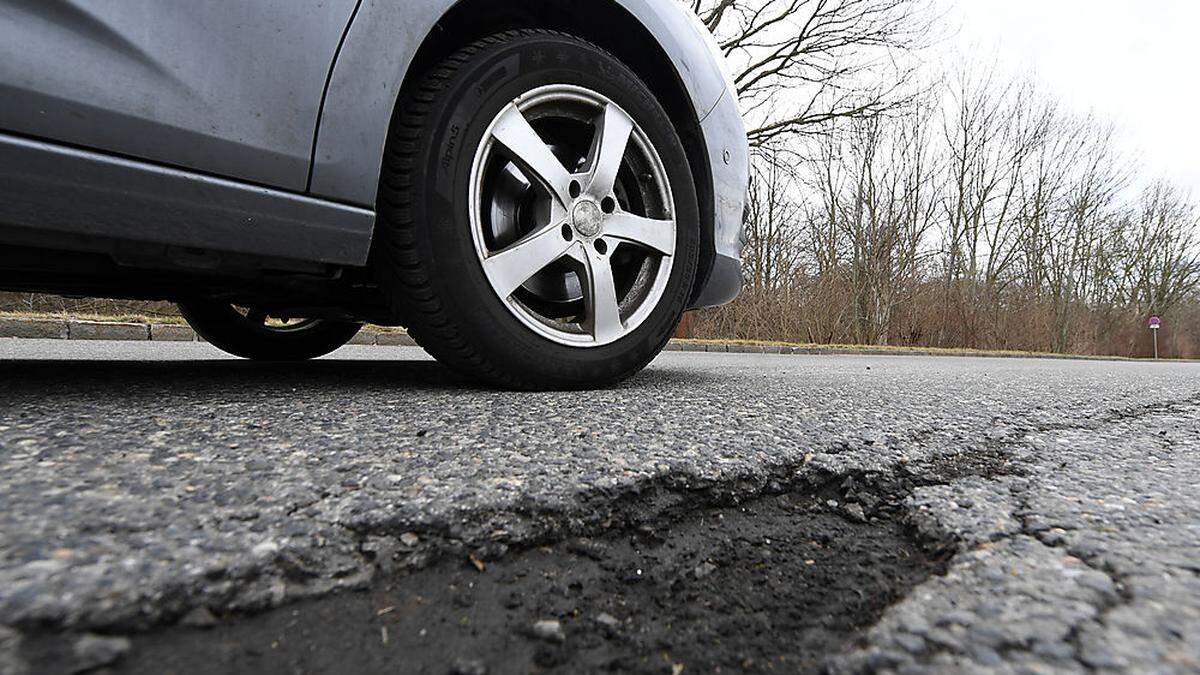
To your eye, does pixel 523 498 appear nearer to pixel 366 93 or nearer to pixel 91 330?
pixel 366 93

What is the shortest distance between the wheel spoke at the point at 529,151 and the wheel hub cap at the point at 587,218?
49 millimetres

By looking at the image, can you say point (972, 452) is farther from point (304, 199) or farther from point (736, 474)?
point (304, 199)

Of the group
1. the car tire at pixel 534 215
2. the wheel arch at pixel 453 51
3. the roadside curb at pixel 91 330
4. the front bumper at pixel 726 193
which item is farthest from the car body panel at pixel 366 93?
the roadside curb at pixel 91 330

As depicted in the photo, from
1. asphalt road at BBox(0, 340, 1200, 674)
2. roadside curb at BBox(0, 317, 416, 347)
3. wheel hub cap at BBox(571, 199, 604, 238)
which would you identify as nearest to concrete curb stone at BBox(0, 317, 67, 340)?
roadside curb at BBox(0, 317, 416, 347)

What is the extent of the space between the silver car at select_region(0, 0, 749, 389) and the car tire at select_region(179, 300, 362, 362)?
0.61 meters

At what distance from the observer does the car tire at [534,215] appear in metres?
1.61

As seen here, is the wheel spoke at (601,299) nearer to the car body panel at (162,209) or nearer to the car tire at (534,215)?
the car tire at (534,215)

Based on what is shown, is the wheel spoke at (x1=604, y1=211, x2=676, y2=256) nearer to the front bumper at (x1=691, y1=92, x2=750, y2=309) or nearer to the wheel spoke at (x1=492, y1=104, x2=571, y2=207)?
the wheel spoke at (x1=492, y1=104, x2=571, y2=207)

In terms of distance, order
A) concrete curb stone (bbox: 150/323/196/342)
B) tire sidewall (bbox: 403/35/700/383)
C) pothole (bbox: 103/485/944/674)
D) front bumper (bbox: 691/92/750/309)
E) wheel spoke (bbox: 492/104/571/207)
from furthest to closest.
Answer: concrete curb stone (bbox: 150/323/196/342), front bumper (bbox: 691/92/750/309), wheel spoke (bbox: 492/104/571/207), tire sidewall (bbox: 403/35/700/383), pothole (bbox: 103/485/944/674)

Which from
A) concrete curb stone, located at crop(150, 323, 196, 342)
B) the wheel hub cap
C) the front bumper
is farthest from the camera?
concrete curb stone, located at crop(150, 323, 196, 342)

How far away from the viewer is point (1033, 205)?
858 inches

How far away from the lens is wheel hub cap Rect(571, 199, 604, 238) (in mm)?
1822

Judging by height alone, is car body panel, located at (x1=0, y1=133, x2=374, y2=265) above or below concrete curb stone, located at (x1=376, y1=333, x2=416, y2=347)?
above

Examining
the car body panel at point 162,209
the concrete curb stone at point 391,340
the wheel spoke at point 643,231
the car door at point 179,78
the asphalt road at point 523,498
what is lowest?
the asphalt road at point 523,498
